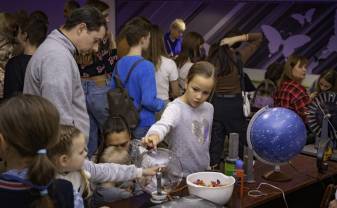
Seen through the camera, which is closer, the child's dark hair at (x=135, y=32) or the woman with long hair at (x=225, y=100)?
the child's dark hair at (x=135, y=32)

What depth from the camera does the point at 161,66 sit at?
370cm

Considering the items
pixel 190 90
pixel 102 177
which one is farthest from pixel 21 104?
pixel 190 90

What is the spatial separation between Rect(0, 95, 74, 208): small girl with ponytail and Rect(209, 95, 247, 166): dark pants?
241 centimetres

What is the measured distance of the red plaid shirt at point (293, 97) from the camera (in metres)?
3.80

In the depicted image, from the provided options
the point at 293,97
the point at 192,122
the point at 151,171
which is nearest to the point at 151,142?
the point at 151,171

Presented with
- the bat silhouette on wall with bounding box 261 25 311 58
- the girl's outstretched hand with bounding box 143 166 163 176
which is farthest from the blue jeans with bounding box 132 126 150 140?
the bat silhouette on wall with bounding box 261 25 311 58

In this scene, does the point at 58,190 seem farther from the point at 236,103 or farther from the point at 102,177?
the point at 236,103

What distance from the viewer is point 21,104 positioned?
1.44m

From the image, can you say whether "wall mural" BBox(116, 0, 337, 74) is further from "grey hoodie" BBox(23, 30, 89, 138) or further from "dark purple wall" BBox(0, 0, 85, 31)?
"grey hoodie" BBox(23, 30, 89, 138)

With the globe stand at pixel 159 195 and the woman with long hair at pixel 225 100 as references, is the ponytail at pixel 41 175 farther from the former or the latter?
the woman with long hair at pixel 225 100

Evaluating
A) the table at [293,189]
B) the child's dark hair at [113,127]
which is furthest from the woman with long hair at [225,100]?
the child's dark hair at [113,127]

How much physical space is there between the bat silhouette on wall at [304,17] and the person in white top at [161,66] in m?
3.48

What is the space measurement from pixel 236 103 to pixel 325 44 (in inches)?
128

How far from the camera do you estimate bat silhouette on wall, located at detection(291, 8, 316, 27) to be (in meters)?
6.50
